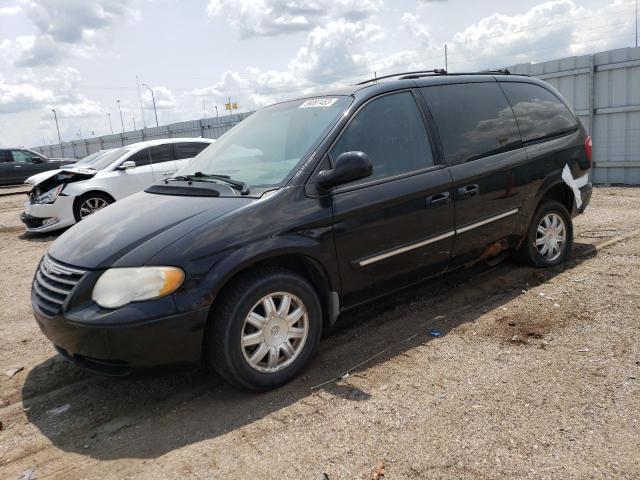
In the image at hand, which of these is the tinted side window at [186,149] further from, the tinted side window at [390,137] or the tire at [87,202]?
the tinted side window at [390,137]

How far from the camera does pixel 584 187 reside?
18.2 feet

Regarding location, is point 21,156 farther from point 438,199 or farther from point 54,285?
point 438,199

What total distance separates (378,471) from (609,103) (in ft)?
34.1

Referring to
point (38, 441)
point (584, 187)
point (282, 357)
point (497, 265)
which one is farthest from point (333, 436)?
point (584, 187)

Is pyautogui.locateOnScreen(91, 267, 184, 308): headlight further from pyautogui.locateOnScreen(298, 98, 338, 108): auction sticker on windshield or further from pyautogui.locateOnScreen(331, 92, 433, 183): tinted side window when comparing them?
pyautogui.locateOnScreen(298, 98, 338, 108): auction sticker on windshield

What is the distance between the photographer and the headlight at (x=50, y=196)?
30.7 feet

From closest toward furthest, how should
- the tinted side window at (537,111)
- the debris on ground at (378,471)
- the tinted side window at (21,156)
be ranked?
the debris on ground at (378,471), the tinted side window at (537,111), the tinted side window at (21,156)

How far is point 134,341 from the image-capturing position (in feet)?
9.50

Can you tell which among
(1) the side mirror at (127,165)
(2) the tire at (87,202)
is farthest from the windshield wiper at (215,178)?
(1) the side mirror at (127,165)

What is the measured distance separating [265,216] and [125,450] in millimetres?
1522

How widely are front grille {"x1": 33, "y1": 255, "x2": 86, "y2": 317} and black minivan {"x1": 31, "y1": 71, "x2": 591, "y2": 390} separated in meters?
0.01

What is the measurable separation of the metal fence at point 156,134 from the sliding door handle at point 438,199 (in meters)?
8.90

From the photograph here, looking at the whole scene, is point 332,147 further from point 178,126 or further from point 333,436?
point 178,126

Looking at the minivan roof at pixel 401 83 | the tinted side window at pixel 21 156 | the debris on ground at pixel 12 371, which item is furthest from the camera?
the tinted side window at pixel 21 156
